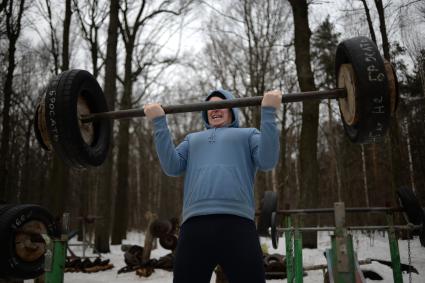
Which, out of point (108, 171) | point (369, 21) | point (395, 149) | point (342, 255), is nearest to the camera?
point (342, 255)

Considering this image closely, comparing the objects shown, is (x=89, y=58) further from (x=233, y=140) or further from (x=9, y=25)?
(x=233, y=140)

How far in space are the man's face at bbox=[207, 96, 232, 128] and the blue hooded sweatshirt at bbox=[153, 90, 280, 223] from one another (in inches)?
3.1

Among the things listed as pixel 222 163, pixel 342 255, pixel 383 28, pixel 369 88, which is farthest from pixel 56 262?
pixel 383 28

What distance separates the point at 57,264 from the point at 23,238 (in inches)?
64.1

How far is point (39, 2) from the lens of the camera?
14055mm

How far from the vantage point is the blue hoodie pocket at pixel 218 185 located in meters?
2.02

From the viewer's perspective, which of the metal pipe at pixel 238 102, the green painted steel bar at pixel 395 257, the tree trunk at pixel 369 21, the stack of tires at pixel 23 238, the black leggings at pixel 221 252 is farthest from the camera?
the tree trunk at pixel 369 21

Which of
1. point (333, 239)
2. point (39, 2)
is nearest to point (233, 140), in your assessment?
point (333, 239)

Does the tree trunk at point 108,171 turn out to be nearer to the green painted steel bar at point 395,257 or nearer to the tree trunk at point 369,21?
the tree trunk at point 369,21

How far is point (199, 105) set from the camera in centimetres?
246

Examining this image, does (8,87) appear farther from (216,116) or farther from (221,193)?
(221,193)

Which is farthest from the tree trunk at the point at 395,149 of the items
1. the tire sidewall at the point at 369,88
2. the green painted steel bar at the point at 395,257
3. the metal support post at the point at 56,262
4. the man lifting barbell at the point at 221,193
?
the metal support post at the point at 56,262

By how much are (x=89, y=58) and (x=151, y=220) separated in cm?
1065

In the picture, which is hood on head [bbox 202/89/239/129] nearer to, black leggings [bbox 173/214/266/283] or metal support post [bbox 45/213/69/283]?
black leggings [bbox 173/214/266/283]
